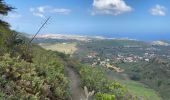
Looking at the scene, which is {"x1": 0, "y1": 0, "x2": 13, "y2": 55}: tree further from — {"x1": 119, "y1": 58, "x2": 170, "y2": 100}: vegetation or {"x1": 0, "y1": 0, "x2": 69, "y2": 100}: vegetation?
{"x1": 119, "y1": 58, "x2": 170, "y2": 100}: vegetation

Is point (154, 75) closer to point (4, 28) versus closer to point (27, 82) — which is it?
point (4, 28)

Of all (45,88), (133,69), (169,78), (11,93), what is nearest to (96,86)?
(45,88)

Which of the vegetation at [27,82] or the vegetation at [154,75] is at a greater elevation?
the vegetation at [27,82]

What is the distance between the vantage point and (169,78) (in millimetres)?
170875

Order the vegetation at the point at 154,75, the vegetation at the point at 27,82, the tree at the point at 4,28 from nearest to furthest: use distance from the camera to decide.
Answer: the vegetation at the point at 27,82, the tree at the point at 4,28, the vegetation at the point at 154,75

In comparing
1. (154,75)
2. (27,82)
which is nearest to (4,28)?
(27,82)

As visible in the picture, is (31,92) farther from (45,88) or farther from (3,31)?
(3,31)

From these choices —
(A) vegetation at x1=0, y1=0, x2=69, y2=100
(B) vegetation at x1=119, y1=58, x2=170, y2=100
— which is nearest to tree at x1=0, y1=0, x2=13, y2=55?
(A) vegetation at x1=0, y1=0, x2=69, y2=100

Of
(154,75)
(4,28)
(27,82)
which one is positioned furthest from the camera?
(154,75)

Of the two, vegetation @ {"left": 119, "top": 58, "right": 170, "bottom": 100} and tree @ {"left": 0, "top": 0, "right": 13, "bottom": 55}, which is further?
→ vegetation @ {"left": 119, "top": 58, "right": 170, "bottom": 100}

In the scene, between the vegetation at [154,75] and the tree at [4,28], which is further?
the vegetation at [154,75]

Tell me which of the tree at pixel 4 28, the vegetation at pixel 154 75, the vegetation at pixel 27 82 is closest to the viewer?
the vegetation at pixel 27 82

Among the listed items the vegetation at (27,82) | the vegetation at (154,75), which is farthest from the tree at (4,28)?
the vegetation at (154,75)

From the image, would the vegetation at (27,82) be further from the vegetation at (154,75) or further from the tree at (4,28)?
the vegetation at (154,75)
